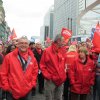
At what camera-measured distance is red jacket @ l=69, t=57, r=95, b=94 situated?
8.20 m

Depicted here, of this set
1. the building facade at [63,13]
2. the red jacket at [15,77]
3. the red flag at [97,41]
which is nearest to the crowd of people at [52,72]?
the red jacket at [15,77]

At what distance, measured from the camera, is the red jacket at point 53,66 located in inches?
304

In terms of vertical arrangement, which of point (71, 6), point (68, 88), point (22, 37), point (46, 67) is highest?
point (71, 6)

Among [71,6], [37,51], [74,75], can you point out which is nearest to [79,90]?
[74,75]

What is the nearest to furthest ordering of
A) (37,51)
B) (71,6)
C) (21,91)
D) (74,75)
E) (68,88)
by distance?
(21,91) → (74,75) → (68,88) → (37,51) → (71,6)

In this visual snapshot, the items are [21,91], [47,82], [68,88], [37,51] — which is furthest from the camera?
[37,51]

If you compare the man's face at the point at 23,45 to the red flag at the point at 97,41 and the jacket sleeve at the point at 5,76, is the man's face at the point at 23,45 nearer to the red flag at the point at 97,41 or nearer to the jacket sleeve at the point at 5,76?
the jacket sleeve at the point at 5,76

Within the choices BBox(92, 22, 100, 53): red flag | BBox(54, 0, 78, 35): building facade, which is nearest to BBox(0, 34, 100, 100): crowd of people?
BBox(92, 22, 100, 53): red flag

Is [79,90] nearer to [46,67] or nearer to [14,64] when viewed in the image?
[46,67]

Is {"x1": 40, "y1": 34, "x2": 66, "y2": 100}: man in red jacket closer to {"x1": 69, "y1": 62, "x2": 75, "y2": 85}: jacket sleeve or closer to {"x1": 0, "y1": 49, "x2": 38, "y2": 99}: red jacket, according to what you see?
{"x1": 69, "y1": 62, "x2": 75, "y2": 85}: jacket sleeve

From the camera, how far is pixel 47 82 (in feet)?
25.7

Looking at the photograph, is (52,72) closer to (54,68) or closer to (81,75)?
(54,68)

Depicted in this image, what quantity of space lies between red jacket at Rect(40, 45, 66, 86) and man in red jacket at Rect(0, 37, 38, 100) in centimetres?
100

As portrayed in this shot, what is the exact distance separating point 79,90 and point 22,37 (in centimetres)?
228
